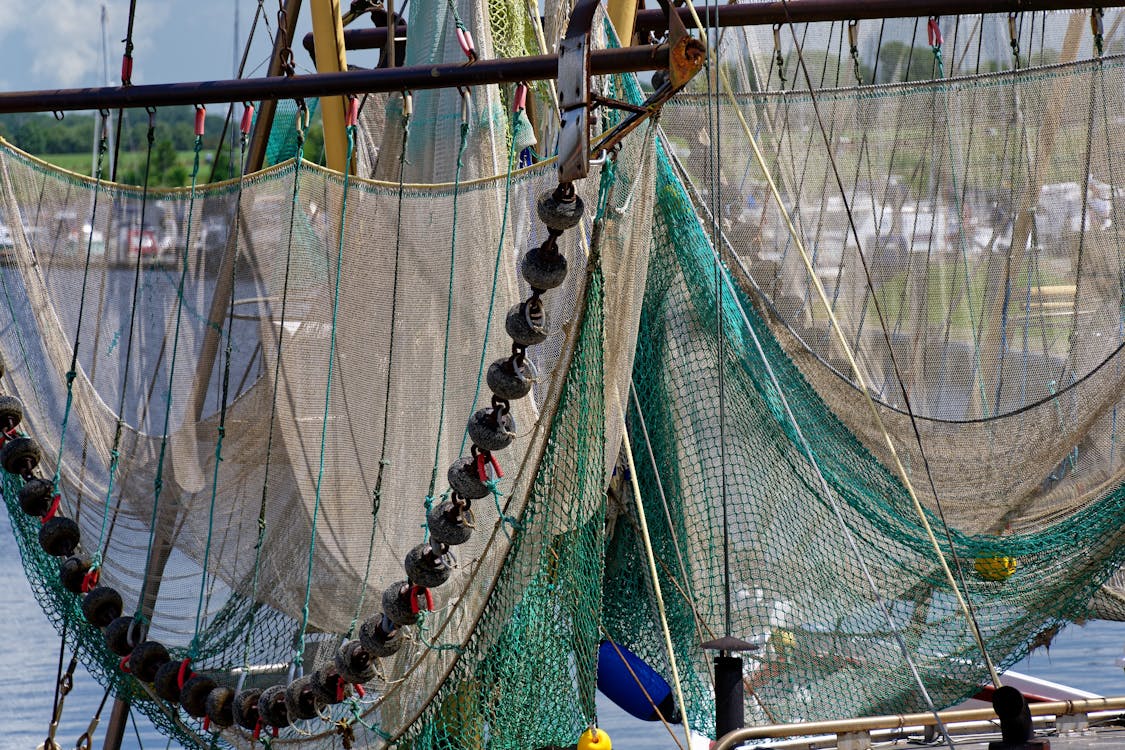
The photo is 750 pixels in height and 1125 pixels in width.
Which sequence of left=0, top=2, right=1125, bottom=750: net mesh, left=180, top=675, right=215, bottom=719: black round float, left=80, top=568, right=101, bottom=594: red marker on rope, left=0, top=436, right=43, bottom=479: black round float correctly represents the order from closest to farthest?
left=0, top=2, right=1125, bottom=750: net mesh
left=180, top=675, right=215, bottom=719: black round float
left=80, top=568, right=101, bottom=594: red marker on rope
left=0, top=436, right=43, bottom=479: black round float

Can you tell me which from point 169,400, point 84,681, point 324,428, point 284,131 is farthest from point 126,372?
point 84,681

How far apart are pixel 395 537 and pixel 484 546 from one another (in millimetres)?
451

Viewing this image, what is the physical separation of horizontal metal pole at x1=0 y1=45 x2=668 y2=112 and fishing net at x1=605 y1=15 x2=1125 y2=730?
46.6 inches

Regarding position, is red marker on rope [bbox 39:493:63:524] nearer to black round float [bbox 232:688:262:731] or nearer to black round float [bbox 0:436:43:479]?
black round float [bbox 0:436:43:479]

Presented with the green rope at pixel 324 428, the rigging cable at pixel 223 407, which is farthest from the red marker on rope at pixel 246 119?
the green rope at pixel 324 428

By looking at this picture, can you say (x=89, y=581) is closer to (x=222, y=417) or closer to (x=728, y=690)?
(x=222, y=417)

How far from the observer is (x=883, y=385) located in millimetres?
8172

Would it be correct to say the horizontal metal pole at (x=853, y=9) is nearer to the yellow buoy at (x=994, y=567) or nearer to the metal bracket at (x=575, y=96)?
the metal bracket at (x=575, y=96)

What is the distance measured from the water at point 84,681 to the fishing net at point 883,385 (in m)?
2.53

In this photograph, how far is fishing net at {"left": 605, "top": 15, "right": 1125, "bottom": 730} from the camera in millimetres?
7113

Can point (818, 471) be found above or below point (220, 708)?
above

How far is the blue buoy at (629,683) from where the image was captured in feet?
24.9

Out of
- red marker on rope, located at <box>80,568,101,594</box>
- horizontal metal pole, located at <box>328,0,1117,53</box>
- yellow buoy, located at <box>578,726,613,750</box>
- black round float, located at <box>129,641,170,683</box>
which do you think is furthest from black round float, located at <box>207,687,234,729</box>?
horizontal metal pole, located at <box>328,0,1117,53</box>

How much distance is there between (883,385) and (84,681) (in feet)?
28.0
